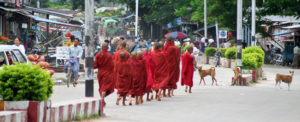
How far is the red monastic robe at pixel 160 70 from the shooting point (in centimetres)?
1723

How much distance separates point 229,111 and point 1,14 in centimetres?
2158

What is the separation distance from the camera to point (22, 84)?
9.77 m

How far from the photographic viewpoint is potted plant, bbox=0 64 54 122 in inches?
379

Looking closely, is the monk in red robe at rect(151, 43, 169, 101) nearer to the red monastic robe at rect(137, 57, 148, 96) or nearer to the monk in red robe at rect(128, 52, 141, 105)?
the red monastic robe at rect(137, 57, 148, 96)

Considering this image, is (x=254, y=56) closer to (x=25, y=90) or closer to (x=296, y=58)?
(x=296, y=58)

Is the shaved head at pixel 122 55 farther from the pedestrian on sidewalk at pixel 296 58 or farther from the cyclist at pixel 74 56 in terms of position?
the pedestrian on sidewalk at pixel 296 58

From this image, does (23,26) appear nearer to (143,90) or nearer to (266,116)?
(143,90)

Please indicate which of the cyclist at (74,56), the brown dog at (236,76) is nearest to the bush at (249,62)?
the brown dog at (236,76)

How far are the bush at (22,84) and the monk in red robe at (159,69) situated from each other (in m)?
7.43

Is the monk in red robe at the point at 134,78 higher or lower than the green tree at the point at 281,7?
lower

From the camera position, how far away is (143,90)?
15.8 m

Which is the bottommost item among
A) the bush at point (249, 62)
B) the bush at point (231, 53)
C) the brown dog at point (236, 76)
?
the brown dog at point (236, 76)

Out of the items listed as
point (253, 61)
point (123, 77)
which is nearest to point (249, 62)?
point (253, 61)

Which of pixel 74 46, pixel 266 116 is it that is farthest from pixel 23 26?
pixel 266 116
